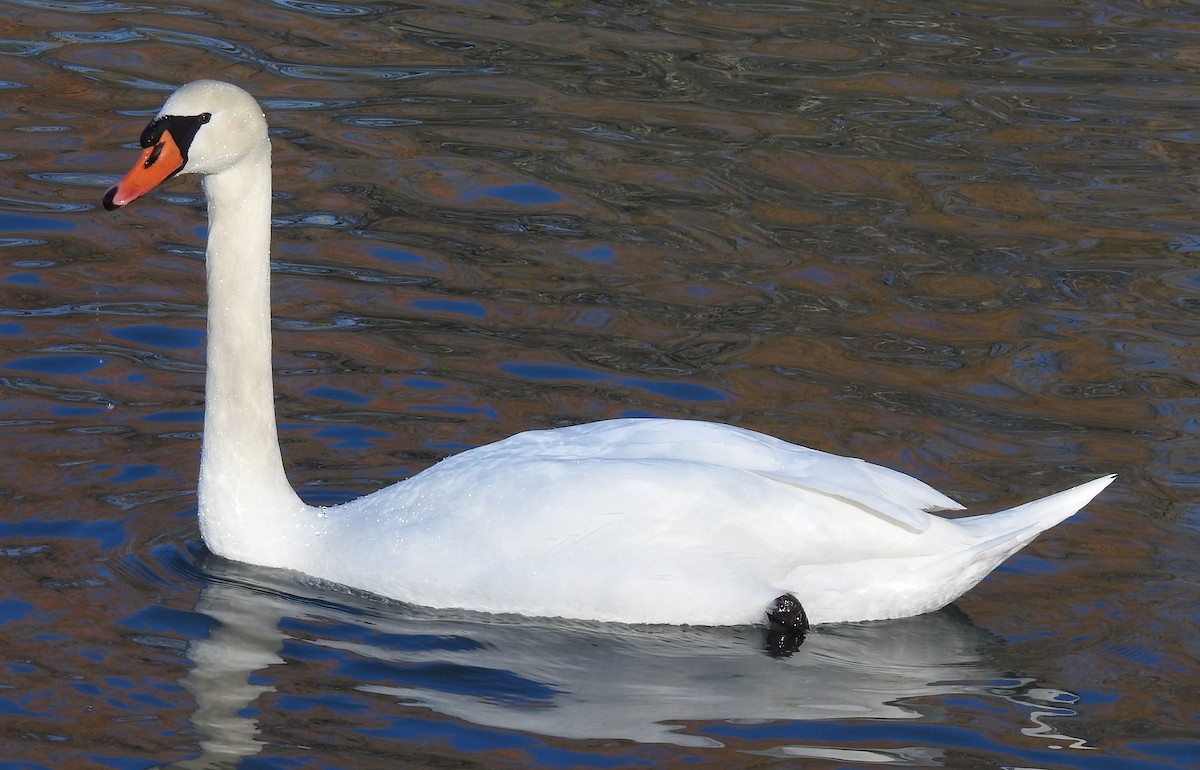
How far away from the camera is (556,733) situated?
5918 mm

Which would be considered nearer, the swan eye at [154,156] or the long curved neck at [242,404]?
the swan eye at [154,156]

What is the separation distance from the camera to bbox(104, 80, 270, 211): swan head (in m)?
6.66

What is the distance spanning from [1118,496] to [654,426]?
2.14m

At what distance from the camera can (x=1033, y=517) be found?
6.69 metres

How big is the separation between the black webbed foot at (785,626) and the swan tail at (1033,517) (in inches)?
26.0

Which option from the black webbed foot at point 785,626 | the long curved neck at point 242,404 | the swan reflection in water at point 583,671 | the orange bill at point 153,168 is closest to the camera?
the swan reflection in water at point 583,671

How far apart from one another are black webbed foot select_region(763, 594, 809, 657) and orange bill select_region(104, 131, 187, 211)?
2.49 meters

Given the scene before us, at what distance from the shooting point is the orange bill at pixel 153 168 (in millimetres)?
6637

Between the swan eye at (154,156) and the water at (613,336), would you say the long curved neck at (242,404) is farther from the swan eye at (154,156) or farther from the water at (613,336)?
the swan eye at (154,156)

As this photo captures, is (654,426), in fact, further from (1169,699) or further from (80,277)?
(80,277)

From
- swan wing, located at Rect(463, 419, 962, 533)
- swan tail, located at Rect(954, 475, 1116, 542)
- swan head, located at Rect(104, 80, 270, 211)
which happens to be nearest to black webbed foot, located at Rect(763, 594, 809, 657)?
swan wing, located at Rect(463, 419, 962, 533)

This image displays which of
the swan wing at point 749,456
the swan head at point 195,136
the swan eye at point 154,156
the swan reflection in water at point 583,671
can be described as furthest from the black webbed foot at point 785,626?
the swan eye at point 154,156

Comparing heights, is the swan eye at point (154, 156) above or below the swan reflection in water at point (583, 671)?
above

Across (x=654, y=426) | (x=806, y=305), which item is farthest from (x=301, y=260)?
(x=654, y=426)
